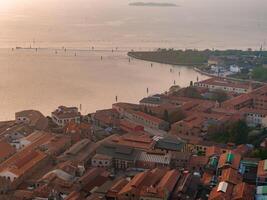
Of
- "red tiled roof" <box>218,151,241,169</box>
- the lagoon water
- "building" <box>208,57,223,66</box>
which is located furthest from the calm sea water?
"red tiled roof" <box>218,151,241,169</box>

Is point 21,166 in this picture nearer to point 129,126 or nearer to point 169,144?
point 169,144

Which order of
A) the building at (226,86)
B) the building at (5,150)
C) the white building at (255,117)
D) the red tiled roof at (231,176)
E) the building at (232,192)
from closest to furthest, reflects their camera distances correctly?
1. the building at (232,192)
2. the red tiled roof at (231,176)
3. the building at (5,150)
4. the white building at (255,117)
5. the building at (226,86)

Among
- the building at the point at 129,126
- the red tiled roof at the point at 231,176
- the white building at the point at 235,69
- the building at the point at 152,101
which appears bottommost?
the red tiled roof at the point at 231,176

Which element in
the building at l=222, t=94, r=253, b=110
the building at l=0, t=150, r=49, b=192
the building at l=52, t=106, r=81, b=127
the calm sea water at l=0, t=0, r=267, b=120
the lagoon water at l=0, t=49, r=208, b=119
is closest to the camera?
the building at l=0, t=150, r=49, b=192

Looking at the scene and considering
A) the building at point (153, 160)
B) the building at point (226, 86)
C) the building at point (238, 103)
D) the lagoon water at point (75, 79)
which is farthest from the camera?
the building at point (226, 86)

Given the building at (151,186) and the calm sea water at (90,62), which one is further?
the calm sea water at (90,62)

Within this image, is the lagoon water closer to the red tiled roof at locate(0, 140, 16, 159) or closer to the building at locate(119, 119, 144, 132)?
the building at locate(119, 119, 144, 132)

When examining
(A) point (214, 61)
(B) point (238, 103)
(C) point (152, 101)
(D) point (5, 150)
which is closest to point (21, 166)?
(D) point (5, 150)

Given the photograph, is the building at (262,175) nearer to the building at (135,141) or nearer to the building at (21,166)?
the building at (135,141)

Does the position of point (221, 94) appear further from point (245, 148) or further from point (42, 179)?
point (42, 179)

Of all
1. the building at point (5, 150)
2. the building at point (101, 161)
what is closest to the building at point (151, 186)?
the building at point (101, 161)
